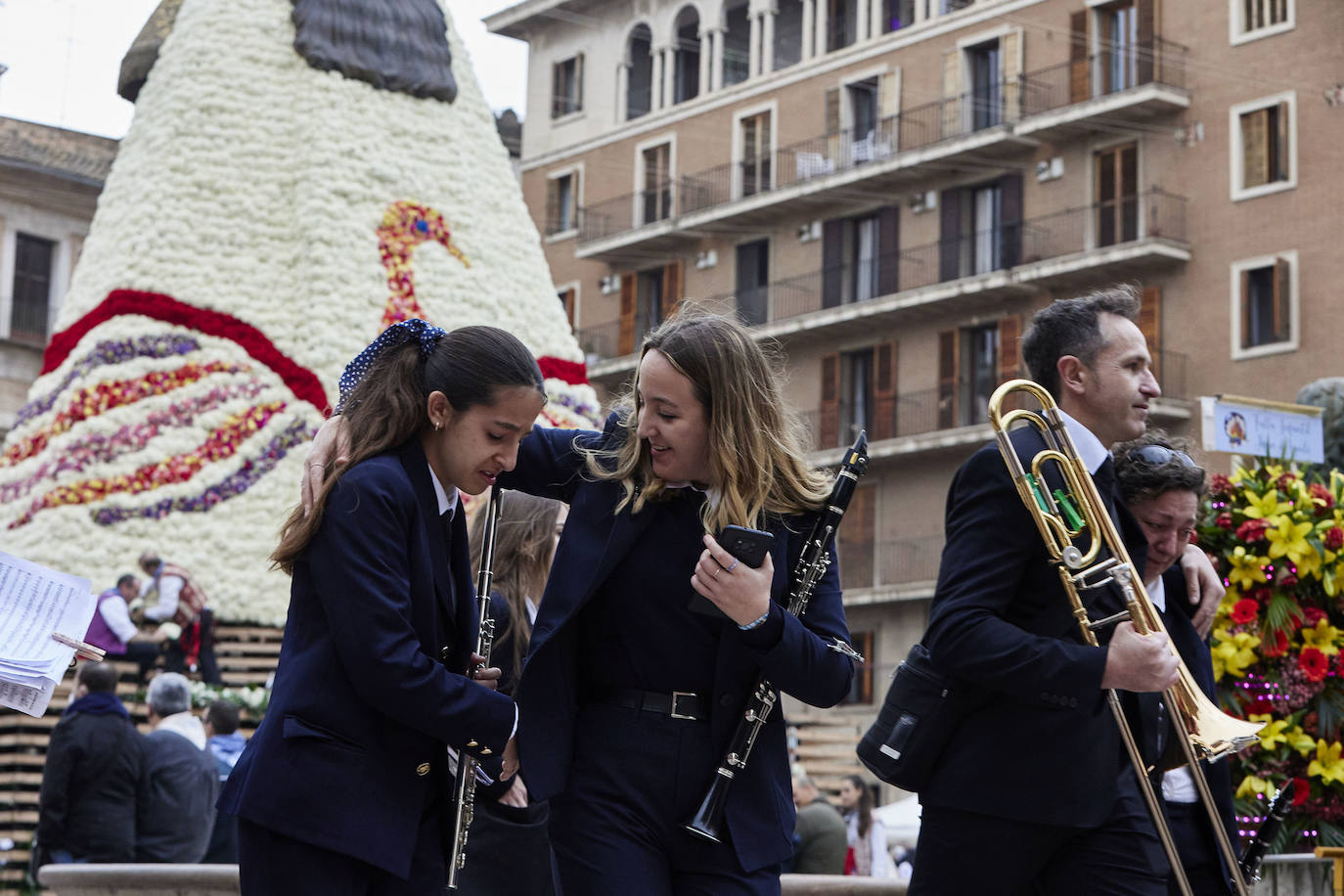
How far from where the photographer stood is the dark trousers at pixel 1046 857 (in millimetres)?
4223

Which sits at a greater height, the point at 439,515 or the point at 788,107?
the point at 788,107

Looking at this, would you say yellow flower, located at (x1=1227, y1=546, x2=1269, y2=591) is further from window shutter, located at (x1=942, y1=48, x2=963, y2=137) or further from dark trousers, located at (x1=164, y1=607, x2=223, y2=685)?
window shutter, located at (x1=942, y1=48, x2=963, y2=137)

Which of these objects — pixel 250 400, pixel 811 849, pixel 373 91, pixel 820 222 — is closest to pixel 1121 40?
pixel 820 222

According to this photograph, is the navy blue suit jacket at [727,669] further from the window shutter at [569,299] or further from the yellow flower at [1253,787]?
the window shutter at [569,299]

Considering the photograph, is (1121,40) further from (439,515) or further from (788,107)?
(439,515)

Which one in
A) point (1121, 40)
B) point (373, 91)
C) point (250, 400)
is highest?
point (1121, 40)

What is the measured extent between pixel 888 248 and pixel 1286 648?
28.6 m

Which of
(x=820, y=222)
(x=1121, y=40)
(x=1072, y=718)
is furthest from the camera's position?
(x=820, y=222)

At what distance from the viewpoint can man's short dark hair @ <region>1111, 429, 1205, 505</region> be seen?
494 cm

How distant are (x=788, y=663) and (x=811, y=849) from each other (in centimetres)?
736

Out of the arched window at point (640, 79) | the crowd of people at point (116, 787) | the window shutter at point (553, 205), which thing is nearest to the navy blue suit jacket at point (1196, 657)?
the crowd of people at point (116, 787)

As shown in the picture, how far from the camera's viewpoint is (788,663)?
383 centimetres

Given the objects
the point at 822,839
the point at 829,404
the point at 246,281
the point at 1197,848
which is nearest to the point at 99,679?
the point at 822,839

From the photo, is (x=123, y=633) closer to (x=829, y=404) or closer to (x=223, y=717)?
(x=223, y=717)
